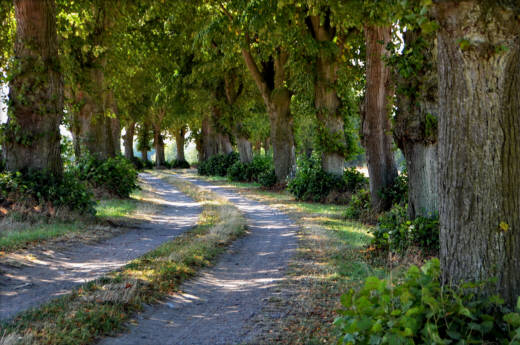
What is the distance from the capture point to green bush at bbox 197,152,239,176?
35219 millimetres

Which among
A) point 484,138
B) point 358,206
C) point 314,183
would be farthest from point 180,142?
point 484,138

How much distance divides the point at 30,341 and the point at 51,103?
9069mm

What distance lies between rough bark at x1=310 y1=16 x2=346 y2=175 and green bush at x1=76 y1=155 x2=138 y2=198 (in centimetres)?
790

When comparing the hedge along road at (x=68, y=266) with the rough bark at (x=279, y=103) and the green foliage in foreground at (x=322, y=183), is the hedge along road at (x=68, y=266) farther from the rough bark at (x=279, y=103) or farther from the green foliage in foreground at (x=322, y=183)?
the rough bark at (x=279, y=103)

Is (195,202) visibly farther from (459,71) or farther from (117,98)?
(459,71)

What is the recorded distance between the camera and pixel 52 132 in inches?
474

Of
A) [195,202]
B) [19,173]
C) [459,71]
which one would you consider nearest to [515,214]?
[459,71]

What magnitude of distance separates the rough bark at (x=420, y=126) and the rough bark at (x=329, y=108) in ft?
29.6

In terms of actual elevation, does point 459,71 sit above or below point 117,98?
below

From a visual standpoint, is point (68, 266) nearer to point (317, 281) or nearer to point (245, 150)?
point (317, 281)

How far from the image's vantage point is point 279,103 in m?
22.8

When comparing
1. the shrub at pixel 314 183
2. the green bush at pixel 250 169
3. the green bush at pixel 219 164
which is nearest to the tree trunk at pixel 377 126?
the shrub at pixel 314 183

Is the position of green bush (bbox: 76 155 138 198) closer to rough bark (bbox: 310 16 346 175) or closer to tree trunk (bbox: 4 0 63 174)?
tree trunk (bbox: 4 0 63 174)

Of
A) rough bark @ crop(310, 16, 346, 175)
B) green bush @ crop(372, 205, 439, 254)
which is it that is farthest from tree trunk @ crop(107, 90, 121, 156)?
green bush @ crop(372, 205, 439, 254)
